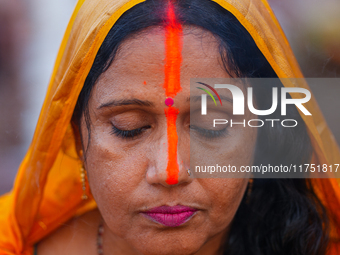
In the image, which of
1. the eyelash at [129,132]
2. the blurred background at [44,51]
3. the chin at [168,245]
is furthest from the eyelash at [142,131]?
the blurred background at [44,51]

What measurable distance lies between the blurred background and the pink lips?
2.60 ft

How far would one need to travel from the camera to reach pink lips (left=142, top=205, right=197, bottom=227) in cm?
120

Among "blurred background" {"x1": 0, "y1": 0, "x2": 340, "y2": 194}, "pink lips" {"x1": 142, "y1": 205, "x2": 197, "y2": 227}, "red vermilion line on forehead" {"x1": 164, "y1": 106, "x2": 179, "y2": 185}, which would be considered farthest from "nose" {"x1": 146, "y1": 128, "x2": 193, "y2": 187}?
"blurred background" {"x1": 0, "y1": 0, "x2": 340, "y2": 194}

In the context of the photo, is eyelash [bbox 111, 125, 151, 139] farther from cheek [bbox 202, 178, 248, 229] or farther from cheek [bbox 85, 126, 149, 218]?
cheek [bbox 202, 178, 248, 229]

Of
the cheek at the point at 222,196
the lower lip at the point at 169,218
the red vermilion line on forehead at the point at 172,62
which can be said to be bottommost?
the lower lip at the point at 169,218

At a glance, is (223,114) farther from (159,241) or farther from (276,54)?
(159,241)

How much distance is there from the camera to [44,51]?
169 centimetres

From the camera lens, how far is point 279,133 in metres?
1.57

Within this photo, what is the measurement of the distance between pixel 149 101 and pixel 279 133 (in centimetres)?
74

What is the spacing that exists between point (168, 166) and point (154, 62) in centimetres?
39

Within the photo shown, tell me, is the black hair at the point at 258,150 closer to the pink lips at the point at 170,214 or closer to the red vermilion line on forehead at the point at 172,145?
the red vermilion line on forehead at the point at 172,145

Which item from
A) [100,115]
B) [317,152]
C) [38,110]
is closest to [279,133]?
[317,152]

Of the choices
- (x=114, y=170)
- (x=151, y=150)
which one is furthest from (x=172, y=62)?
(x=114, y=170)

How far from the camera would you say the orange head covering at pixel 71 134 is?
126 centimetres
